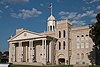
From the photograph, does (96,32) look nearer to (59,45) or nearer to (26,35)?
(59,45)

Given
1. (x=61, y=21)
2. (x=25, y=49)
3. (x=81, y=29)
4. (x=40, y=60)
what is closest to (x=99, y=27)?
(x=81, y=29)

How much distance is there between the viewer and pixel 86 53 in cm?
6750

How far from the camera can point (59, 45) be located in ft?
237

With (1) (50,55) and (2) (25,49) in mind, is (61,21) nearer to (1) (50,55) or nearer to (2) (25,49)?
(1) (50,55)

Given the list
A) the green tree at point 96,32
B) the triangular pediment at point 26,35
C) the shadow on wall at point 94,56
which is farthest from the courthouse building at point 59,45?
the green tree at point 96,32

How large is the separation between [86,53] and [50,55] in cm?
1116

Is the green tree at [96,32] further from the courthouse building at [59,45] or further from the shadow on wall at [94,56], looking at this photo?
the shadow on wall at [94,56]

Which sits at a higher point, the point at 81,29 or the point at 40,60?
the point at 81,29

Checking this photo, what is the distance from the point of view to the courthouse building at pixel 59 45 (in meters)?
67.8

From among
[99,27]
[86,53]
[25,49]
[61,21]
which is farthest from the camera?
[25,49]

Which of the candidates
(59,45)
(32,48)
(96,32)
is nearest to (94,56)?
(59,45)

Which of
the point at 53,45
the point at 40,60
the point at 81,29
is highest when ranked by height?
the point at 81,29

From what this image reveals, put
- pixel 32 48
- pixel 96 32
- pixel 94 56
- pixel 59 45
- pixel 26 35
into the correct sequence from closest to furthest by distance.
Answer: pixel 96 32 < pixel 94 56 < pixel 59 45 < pixel 26 35 < pixel 32 48

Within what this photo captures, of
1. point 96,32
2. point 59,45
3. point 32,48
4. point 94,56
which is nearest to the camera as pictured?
point 96,32
